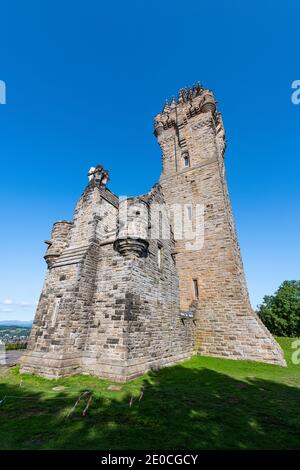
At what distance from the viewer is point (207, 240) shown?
16.6 m

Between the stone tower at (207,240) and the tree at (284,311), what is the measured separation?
25031mm

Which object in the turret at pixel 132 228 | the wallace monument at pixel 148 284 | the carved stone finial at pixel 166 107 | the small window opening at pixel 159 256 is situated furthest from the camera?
the carved stone finial at pixel 166 107

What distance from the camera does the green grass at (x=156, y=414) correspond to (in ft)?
14.5

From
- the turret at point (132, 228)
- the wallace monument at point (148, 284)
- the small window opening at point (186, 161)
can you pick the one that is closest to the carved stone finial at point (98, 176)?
the wallace monument at point (148, 284)

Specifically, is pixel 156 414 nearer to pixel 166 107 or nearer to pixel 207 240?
pixel 207 240

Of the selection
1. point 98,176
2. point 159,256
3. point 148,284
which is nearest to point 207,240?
point 159,256

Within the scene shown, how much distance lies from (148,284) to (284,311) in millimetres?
33210

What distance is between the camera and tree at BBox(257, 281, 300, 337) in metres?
34.8

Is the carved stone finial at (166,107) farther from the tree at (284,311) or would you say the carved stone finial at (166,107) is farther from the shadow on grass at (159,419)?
the tree at (284,311)

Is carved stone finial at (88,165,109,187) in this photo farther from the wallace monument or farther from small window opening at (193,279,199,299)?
small window opening at (193,279,199,299)

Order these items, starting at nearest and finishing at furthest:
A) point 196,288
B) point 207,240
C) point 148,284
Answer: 1. point 148,284
2. point 196,288
3. point 207,240

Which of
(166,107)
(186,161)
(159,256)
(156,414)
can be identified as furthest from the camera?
(166,107)

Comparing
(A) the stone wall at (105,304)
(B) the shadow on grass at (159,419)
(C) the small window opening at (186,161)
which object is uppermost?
(C) the small window opening at (186,161)

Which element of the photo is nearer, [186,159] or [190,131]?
[186,159]
